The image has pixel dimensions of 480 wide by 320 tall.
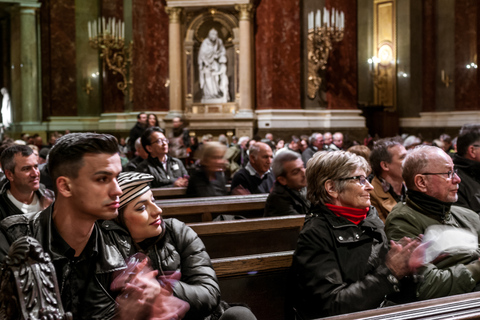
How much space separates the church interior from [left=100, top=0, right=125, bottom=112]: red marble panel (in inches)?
1.6

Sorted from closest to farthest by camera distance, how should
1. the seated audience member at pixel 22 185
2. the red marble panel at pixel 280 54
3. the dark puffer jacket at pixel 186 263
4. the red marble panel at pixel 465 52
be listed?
the dark puffer jacket at pixel 186 263 < the seated audience member at pixel 22 185 < the red marble panel at pixel 280 54 < the red marble panel at pixel 465 52

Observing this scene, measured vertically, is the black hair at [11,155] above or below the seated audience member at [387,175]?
above

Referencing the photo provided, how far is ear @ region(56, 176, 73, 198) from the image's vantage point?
2160 mm

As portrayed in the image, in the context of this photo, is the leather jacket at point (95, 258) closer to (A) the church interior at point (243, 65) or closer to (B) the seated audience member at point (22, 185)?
(B) the seated audience member at point (22, 185)

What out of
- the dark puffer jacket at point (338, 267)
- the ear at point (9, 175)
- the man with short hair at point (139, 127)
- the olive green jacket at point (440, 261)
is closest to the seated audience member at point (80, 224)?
the dark puffer jacket at point (338, 267)

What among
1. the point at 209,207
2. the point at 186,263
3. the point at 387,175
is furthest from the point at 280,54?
the point at 186,263

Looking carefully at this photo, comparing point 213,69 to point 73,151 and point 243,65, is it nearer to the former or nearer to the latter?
point 243,65

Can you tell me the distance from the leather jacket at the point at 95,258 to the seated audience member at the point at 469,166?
3.13m

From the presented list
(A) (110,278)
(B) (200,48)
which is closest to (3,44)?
(B) (200,48)

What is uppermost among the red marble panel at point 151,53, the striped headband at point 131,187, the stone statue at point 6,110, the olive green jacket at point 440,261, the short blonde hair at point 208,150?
the red marble panel at point 151,53

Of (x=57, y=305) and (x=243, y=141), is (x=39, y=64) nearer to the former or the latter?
(x=243, y=141)

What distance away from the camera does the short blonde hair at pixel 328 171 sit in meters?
2.90

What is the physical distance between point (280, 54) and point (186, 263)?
10064 mm

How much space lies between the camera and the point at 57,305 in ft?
5.11
